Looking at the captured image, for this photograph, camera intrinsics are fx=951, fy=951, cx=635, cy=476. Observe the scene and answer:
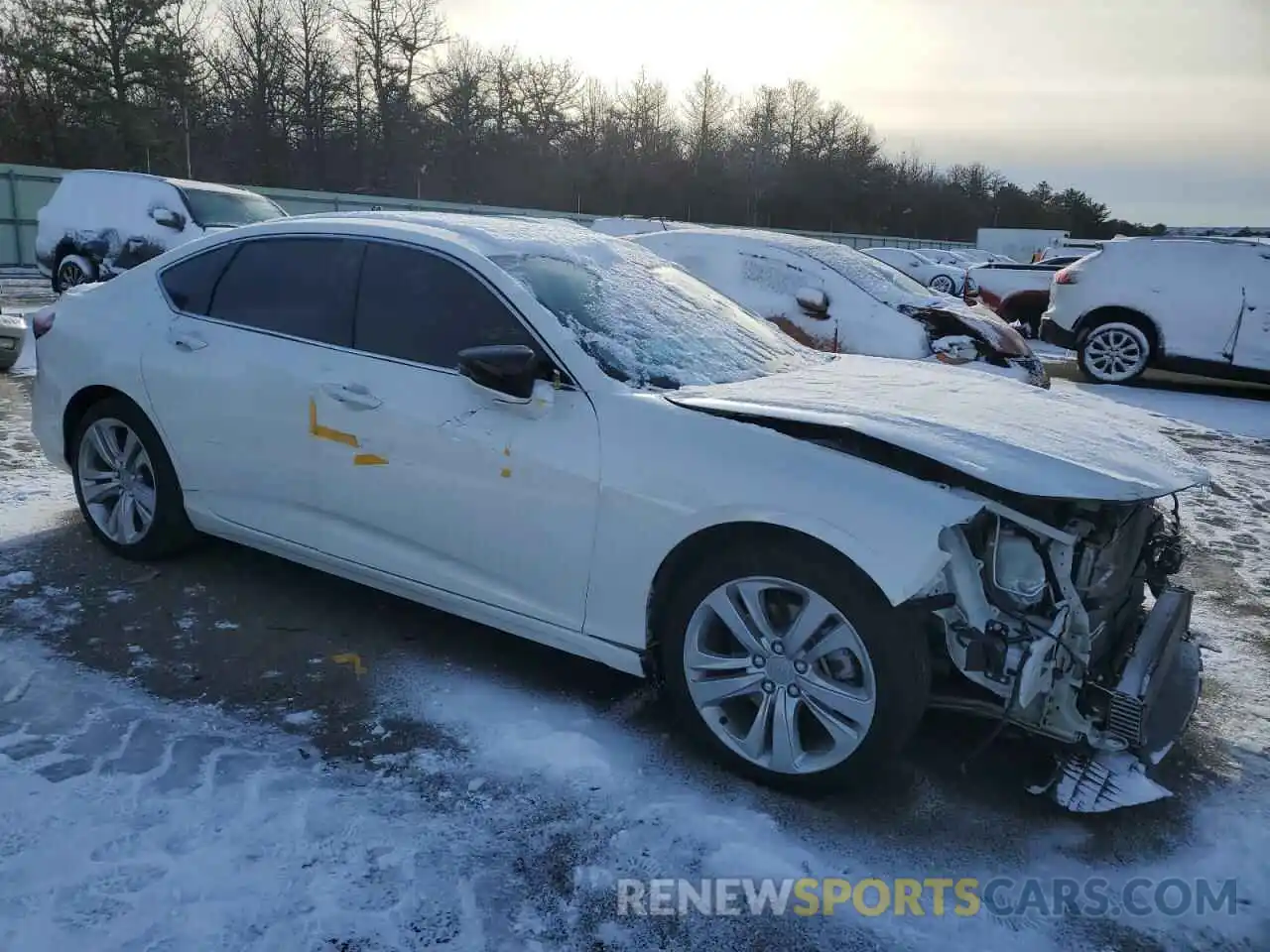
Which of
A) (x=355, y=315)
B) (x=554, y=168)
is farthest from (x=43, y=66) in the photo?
(x=355, y=315)

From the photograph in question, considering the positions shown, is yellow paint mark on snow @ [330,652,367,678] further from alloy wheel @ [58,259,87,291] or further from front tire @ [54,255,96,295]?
alloy wheel @ [58,259,87,291]

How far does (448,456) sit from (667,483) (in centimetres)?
80

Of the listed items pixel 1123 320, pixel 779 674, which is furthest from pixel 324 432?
pixel 1123 320

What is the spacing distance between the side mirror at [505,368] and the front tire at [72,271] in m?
13.1

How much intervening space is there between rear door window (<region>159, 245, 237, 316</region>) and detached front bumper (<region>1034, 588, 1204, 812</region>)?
3.58 meters

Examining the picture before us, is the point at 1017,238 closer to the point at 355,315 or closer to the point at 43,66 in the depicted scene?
the point at 43,66

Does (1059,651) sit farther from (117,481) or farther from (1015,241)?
(1015,241)

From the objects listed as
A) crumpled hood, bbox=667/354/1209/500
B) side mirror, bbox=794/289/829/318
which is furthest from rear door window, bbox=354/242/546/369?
side mirror, bbox=794/289/829/318

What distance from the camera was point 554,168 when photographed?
1777 inches

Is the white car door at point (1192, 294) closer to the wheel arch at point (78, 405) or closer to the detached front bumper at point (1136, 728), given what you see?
the detached front bumper at point (1136, 728)

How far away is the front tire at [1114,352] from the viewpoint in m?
11.1

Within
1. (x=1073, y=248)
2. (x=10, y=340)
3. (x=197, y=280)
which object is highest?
(x=1073, y=248)

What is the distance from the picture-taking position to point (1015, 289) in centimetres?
1709

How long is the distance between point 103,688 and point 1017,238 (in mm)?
51645
